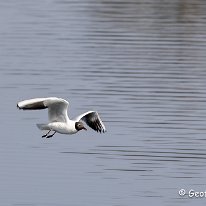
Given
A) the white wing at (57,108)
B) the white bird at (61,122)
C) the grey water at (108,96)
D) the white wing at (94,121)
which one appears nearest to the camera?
the white wing at (57,108)

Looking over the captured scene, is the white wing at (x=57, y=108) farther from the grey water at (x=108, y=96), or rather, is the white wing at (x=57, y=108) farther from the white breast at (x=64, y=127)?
the grey water at (x=108, y=96)

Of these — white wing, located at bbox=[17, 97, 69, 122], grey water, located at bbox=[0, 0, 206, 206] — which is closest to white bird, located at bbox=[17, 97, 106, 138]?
white wing, located at bbox=[17, 97, 69, 122]

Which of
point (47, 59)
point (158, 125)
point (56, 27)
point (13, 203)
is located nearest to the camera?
point (13, 203)

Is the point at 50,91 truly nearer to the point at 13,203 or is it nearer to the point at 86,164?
the point at 86,164

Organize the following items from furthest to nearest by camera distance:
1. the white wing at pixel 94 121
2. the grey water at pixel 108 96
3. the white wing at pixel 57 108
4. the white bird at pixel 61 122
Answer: the grey water at pixel 108 96
the white wing at pixel 94 121
the white bird at pixel 61 122
the white wing at pixel 57 108

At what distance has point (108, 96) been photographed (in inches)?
955

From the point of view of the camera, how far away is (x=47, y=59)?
27906mm

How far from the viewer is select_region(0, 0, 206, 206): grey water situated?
1928 centimetres

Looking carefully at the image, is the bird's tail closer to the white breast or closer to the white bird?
the white bird

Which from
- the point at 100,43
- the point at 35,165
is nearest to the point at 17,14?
the point at 100,43

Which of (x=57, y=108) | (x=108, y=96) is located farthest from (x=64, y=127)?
(x=108, y=96)

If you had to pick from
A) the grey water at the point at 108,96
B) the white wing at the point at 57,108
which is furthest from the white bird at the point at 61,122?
the grey water at the point at 108,96

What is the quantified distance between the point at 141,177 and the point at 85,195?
105 cm

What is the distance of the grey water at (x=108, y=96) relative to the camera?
19281mm
